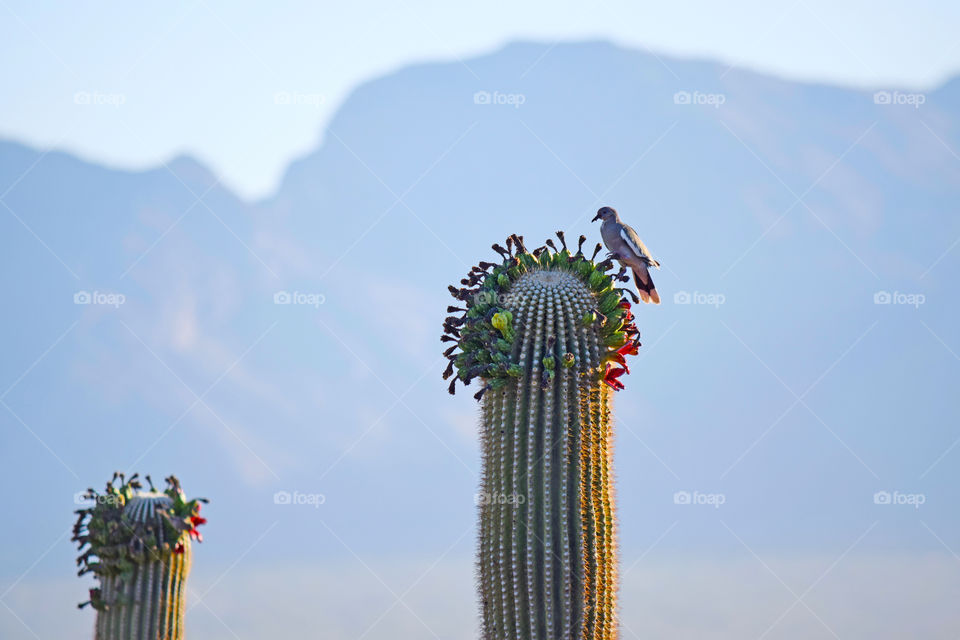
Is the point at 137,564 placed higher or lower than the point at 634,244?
lower

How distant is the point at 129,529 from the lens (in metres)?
13.0

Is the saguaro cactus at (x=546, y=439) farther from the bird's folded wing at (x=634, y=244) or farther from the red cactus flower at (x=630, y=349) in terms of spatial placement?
the bird's folded wing at (x=634, y=244)

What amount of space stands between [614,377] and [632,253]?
1354 mm

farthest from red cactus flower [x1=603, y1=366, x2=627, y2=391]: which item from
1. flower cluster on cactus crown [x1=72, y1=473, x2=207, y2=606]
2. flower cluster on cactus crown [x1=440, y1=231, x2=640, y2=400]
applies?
flower cluster on cactus crown [x1=72, y1=473, x2=207, y2=606]

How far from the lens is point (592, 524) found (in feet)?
31.4

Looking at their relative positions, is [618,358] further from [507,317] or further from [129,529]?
[129,529]

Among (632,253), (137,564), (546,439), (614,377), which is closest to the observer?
(546,439)

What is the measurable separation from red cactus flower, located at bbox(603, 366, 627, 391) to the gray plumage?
1.09 meters

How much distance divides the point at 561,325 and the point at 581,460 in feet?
4.11

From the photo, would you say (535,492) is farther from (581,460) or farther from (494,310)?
(494,310)

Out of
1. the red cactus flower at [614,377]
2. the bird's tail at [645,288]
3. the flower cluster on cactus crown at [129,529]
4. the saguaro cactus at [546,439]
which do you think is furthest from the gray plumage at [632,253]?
the flower cluster on cactus crown at [129,529]

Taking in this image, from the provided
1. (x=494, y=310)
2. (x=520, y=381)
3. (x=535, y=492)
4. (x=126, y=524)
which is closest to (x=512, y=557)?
(x=535, y=492)

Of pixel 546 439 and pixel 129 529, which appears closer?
pixel 546 439

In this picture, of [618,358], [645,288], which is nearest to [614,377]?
[618,358]
